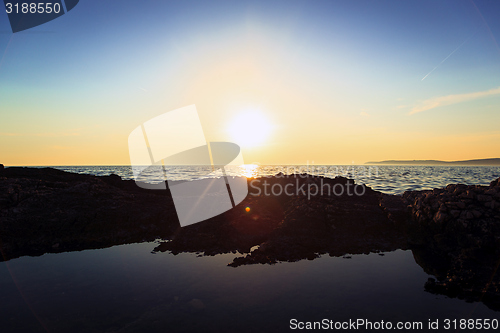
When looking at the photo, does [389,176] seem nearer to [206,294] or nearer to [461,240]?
[461,240]

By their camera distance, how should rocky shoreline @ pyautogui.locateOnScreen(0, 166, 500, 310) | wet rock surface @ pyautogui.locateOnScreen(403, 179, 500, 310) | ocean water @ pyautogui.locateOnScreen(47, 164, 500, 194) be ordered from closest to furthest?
wet rock surface @ pyautogui.locateOnScreen(403, 179, 500, 310)
rocky shoreline @ pyautogui.locateOnScreen(0, 166, 500, 310)
ocean water @ pyautogui.locateOnScreen(47, 164, 500, 194)

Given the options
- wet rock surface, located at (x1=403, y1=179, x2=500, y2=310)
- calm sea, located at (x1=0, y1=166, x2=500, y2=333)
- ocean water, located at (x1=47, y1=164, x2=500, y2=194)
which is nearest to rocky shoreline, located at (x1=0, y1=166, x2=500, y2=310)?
wet rock surface, located at (x1=403, y1=179, x2=500, y2=310)

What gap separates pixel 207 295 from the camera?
26.4ft

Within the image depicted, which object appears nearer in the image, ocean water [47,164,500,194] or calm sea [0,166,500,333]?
calm sea [0,166,500,333]

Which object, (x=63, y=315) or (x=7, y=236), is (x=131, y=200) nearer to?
(x=7, y=236)

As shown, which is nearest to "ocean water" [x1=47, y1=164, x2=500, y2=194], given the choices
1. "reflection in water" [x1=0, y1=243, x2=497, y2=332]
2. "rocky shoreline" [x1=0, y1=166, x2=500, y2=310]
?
"rocky shoreline" [x1=0, y1=166, x2=500, y2=310]

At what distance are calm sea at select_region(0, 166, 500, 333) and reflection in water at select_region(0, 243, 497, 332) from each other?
3 cm

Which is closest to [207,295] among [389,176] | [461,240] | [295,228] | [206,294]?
[206,294]

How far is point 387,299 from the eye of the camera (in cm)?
Result: 778

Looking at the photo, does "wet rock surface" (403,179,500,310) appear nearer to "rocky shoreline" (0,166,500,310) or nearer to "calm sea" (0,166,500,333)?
"rocky shoreline" (0,166,500,310)

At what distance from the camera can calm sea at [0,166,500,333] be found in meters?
6.77

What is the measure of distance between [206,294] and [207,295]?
0.25 feet

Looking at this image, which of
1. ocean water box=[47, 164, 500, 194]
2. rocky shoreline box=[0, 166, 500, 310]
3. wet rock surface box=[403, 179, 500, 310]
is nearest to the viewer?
wet rock surface box=[403, 179, 500, 310]

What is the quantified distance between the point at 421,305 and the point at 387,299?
2.96 feet
